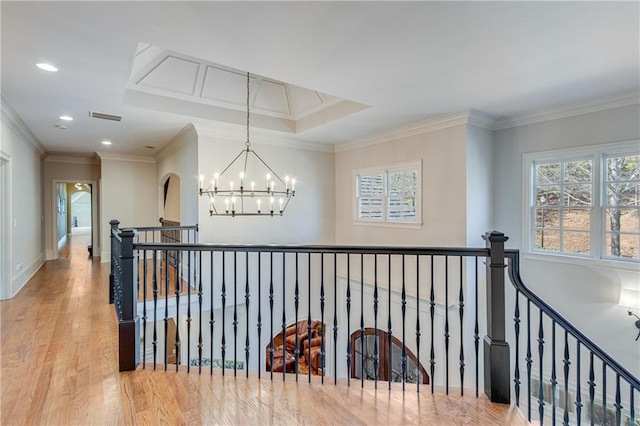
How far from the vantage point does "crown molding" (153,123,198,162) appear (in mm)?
5224

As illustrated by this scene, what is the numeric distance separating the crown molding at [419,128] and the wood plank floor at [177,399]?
362cm

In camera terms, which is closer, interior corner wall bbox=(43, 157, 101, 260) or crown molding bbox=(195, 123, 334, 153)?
crown molding bbox=(195, 123, 334, 153)

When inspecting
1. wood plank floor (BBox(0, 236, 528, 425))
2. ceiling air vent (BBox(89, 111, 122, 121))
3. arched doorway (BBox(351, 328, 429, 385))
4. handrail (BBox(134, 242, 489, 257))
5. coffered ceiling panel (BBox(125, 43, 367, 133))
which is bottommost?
arched doorway (BBox(351, 328, 429, 385))

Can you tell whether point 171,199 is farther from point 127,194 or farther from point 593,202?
point 593,202

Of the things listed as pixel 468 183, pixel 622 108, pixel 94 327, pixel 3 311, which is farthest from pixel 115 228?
pixel 622 108

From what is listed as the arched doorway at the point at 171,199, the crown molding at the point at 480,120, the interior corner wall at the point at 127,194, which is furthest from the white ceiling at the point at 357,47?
the arched doorway at the point at 171,199

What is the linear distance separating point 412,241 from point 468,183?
1.31m

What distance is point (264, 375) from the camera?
8.37 ft

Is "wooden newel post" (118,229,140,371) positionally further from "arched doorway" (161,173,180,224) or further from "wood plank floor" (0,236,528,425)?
"arched doorway" (161,173,180,224)

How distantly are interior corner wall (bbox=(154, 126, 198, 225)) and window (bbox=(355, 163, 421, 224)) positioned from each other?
9.82ft

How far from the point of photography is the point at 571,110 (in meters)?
4.17

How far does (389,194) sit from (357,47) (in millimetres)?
3361

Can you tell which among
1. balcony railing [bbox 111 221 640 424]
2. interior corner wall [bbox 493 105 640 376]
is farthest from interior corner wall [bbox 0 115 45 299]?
interior corner wall [bbox 493 105 640 376]

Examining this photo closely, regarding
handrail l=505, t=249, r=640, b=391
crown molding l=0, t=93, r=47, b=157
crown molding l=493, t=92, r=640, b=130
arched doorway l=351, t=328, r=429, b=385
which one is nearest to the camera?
handrail l=505, t=249, r=640, b=391
